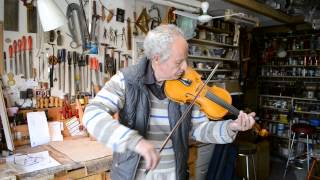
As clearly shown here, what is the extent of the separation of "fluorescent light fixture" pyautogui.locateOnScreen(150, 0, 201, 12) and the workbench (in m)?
1.61

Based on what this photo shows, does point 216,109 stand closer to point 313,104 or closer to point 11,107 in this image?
point 11,107

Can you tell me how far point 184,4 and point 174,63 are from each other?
195 cm

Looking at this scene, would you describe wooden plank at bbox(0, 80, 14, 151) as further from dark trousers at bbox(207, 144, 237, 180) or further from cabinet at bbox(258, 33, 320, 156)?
cabinet at bbox(258, 33, 320, 156)

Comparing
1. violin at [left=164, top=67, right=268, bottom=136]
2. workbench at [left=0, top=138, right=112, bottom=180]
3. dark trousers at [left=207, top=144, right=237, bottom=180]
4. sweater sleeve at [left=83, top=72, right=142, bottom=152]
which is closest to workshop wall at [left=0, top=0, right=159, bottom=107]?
workbench at [left=0, top=138, right=112, bottom=180]

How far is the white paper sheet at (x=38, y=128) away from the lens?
226cm

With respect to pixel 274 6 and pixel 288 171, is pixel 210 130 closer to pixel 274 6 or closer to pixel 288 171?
pixel 274 6

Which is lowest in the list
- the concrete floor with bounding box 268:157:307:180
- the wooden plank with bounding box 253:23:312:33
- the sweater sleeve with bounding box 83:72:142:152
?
the concrete floor with bounding box 268:157:307:180

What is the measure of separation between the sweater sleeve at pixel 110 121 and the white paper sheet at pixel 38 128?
1386mm

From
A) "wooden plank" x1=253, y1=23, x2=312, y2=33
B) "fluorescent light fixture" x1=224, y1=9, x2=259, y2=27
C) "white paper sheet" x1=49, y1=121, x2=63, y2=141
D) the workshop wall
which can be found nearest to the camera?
the workshop wall

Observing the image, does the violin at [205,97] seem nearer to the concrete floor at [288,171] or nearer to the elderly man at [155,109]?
the elderly man at [155,109]

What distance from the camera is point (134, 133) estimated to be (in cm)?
86

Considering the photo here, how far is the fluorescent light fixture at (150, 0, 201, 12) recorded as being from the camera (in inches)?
114

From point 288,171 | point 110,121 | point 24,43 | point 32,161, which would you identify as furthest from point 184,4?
point 288,171

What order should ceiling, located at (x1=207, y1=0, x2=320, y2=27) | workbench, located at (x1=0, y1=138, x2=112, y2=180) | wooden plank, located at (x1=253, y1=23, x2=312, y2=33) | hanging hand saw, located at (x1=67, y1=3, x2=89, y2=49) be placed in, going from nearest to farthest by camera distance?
workbench, located at (x1=0, y1=138, x2=112, y2=180) → hanging hand saw, located at (x1=67, y1=3, x2=89, y2=49) → ceiling, located at (x1=207, y1=0, x2=320, y2=27) → wooden plank, located at (x1=253, y1=23, x2=312, y2=33)
